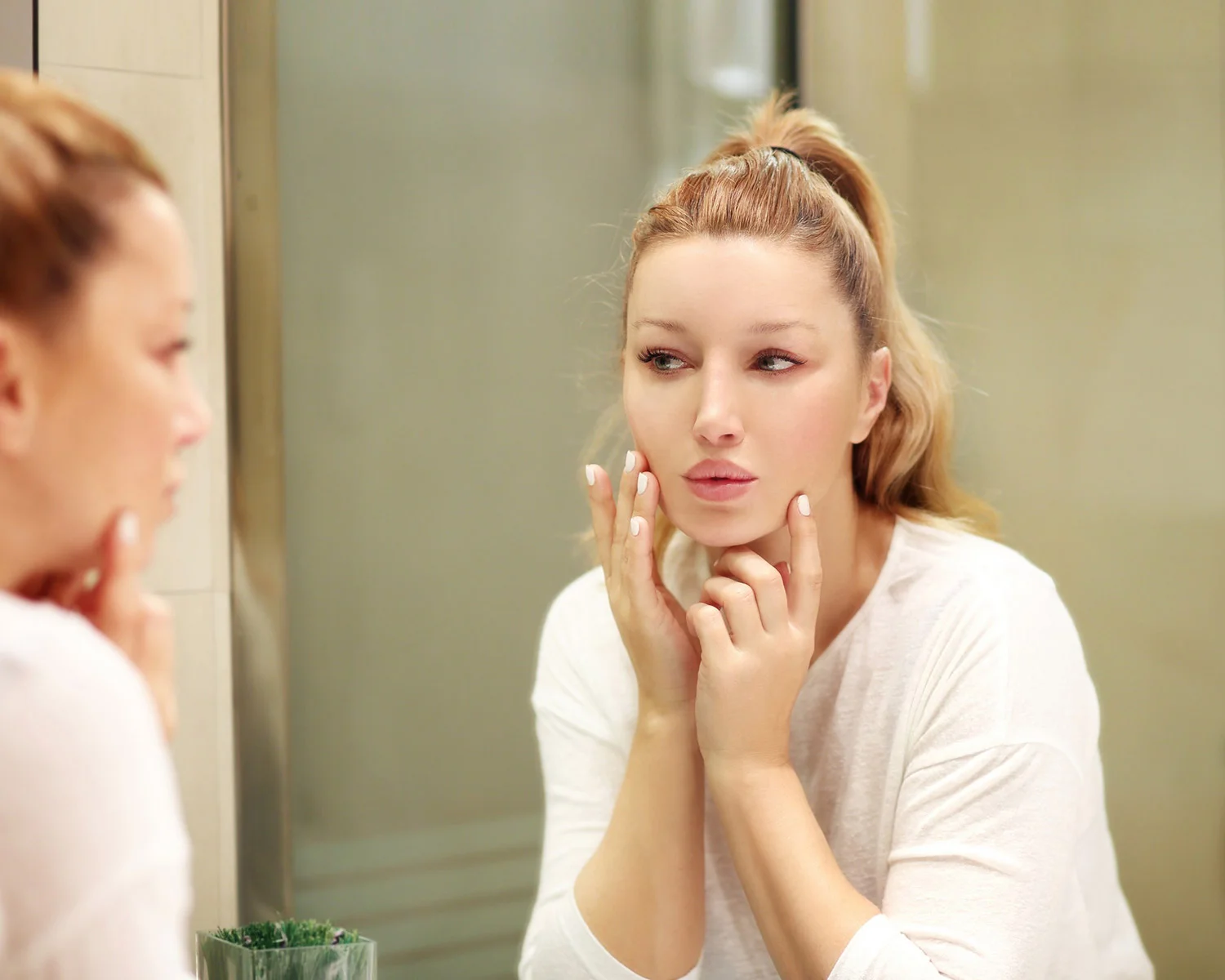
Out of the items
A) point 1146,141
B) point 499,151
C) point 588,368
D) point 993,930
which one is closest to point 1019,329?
point 1146,141

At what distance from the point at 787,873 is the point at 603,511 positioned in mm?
338

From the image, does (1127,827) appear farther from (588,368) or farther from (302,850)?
(302,850)

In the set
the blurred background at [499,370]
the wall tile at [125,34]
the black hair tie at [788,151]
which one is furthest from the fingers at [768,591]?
the wall tile at [125,34]

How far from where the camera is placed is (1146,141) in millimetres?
1479

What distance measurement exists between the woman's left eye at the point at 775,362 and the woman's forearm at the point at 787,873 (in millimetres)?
312

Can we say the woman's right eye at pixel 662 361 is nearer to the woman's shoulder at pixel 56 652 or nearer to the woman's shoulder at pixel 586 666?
the woman's shoulder at pixel 586 666

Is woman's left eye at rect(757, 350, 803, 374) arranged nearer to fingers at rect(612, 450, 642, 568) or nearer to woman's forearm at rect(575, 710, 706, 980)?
fingers at rect(612, 450, 642, 568)

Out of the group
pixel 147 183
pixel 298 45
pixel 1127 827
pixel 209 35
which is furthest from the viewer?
pixel 1127 827

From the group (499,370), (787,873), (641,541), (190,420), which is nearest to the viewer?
(190,420)

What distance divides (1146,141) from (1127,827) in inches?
32.9

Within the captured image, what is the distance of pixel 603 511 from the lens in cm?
109

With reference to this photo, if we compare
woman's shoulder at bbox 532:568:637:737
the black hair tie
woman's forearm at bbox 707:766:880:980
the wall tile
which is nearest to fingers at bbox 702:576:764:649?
woman's forearm at bbox 707:766:880:980

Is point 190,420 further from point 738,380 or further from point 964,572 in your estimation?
point 964,572

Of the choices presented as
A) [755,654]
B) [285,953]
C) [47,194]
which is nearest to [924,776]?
[755,654]
